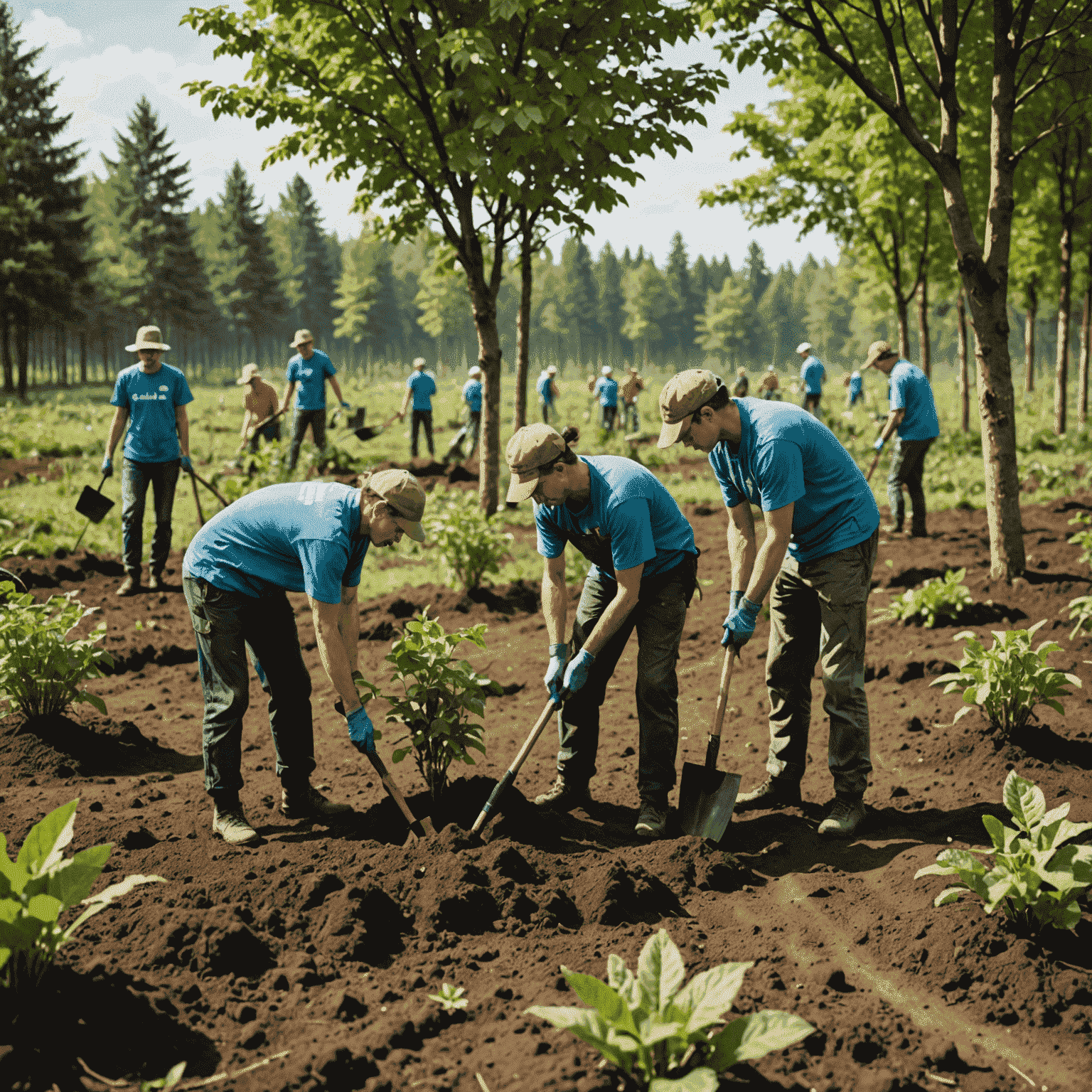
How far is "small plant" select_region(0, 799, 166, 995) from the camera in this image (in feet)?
7.45

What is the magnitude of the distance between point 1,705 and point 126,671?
1.71 meters

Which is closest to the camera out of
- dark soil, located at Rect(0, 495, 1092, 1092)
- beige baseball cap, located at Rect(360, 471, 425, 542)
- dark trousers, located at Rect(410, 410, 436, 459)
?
dark soil, located at Rect(0, 495, 1092, 1092)

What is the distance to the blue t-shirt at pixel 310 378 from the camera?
11484 mm

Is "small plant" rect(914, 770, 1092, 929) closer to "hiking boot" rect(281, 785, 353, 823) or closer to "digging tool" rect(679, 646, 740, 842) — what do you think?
"digging tool" rect(679, 646, 740, 842)

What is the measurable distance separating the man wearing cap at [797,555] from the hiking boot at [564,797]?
0.78 metres

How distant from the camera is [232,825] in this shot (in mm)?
3848

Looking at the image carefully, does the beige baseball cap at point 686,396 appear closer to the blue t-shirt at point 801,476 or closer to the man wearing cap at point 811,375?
the blue t-shirt at point 801,476

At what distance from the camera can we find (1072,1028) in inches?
101

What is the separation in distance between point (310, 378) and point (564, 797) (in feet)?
28.4

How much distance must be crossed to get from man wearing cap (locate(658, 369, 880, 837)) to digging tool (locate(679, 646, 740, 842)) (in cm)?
32

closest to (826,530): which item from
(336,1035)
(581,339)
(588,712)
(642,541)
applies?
(642,541)

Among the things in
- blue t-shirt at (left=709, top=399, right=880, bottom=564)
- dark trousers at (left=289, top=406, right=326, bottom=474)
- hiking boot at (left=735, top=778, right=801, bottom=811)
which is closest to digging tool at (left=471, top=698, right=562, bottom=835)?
hiking boot at (left=735, top=778, right=801, bottom=811)

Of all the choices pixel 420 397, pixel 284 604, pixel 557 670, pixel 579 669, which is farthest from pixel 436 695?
pixel 420 397

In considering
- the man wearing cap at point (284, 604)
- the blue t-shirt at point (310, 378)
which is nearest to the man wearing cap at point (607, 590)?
the man wearing cap at point (284, 604)
